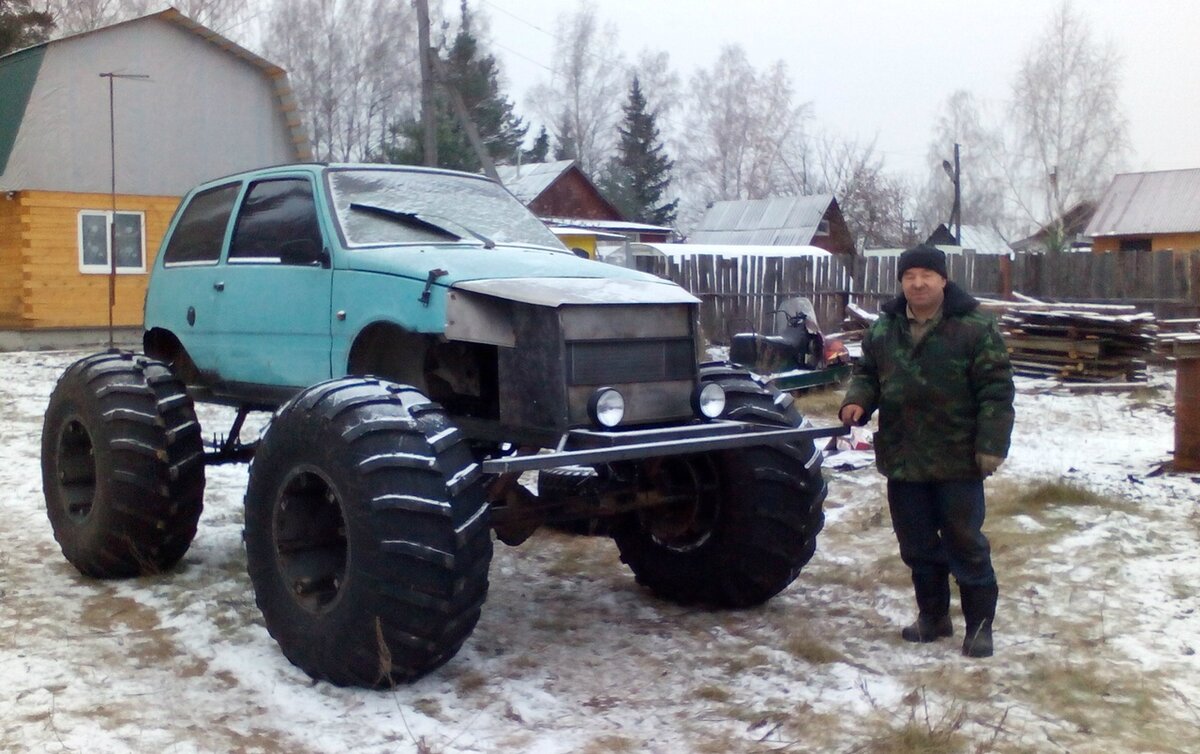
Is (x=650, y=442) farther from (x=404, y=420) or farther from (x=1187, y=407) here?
(x=1187, y=407)

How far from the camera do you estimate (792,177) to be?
66625 millimetres

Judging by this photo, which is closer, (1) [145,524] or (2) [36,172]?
(1) [145,524]

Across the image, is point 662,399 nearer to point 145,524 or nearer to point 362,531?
point 362,531

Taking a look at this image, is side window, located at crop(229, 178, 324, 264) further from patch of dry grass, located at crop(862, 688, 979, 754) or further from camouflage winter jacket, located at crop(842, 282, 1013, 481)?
patch of dry grass, located at crop(862, 688, 979, 754)

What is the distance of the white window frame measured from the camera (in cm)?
2075

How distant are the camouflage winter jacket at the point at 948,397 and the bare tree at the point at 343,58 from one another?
165 feet

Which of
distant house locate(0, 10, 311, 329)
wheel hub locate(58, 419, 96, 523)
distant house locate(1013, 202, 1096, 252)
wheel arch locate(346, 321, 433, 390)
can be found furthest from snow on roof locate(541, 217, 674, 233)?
wheel arch locate(346, 321, 433, 390)

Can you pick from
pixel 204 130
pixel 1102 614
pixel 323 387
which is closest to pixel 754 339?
pixel 1102 614

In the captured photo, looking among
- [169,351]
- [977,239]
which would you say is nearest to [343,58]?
[977,239]

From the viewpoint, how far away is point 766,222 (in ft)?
158

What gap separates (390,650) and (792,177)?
64.6m

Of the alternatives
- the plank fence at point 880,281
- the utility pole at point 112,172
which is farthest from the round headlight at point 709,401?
the utility pole at point 112,172

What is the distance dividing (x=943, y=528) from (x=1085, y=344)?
11.2m

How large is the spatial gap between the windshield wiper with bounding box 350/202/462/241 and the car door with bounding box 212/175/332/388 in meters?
0.24
